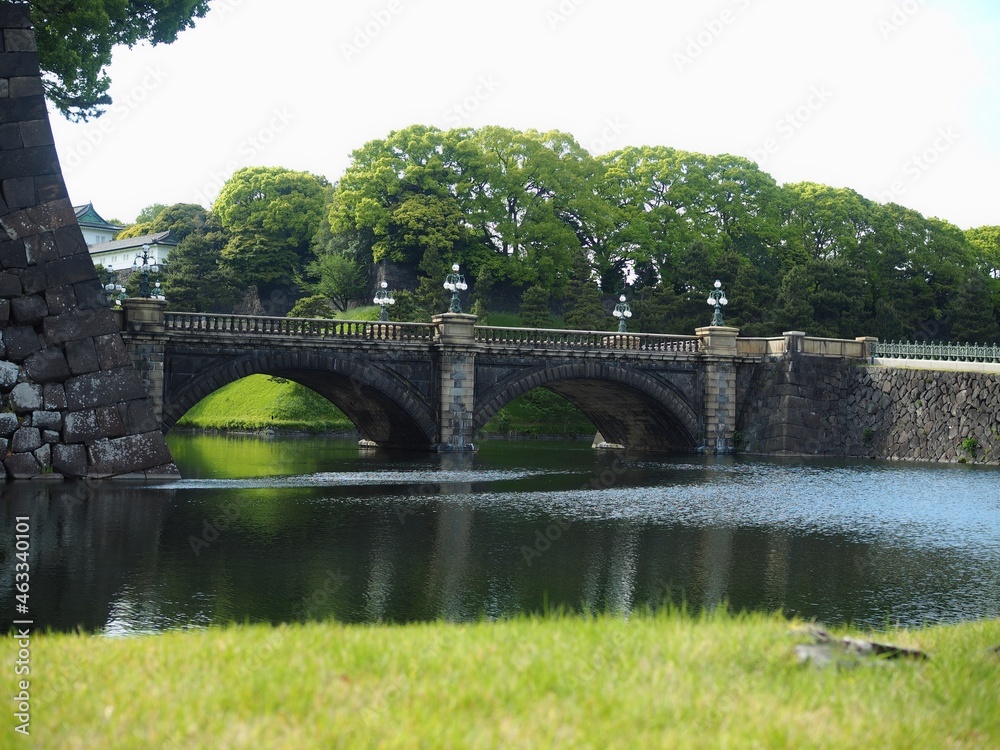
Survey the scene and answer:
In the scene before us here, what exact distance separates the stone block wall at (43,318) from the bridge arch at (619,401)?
20983mm

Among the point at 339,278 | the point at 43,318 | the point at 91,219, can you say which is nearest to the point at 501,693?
the point at 43,318

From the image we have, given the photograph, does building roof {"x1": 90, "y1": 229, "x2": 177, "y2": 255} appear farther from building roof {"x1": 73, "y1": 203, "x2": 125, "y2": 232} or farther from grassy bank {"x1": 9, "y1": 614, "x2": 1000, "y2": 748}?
grassy bank {"x1": 9, "y1": 614, "x2": 1000, "y2": 748}

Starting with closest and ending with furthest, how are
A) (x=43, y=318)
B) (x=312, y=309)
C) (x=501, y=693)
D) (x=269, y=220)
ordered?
1. (x=501, y=693)
2. (x=43, y=318)
3. (x=312, y=309)
4. (x=269, y=220)

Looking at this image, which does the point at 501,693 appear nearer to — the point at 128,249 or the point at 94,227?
the point at 128,249

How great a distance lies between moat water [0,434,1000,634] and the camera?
1252 cm

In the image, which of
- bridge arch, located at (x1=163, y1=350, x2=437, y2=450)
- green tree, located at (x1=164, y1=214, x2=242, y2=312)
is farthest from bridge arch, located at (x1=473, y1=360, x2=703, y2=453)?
green tree, located at (x1=164, y1=214, x2=242, y2=312)

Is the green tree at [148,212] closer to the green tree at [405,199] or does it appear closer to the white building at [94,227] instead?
the white building at [94,227]

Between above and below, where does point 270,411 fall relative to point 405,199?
below

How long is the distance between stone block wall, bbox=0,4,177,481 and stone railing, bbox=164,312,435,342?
1311 centimetres

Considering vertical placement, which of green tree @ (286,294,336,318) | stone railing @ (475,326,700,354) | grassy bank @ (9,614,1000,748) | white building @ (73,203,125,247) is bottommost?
grassy bank @ (9,614,1000,748)

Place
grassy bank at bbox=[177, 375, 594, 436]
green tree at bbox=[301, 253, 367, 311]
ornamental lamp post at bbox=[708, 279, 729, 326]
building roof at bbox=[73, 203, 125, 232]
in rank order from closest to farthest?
ornamental lamp post at bbox=[708, 279, 729, 326], grassy bank at bbox=[177, 375, 594, 436], green tree at bbox=[301, 253, 367, 311], building roof at bbox=[73, 203, 125, 232]

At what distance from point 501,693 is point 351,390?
40.0m

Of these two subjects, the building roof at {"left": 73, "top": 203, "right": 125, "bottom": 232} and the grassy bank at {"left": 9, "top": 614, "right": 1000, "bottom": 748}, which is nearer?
the grassy bank at {"left": 9, "top": 614, "right": 1000, "bottom": 748}

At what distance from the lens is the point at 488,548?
685 inches
